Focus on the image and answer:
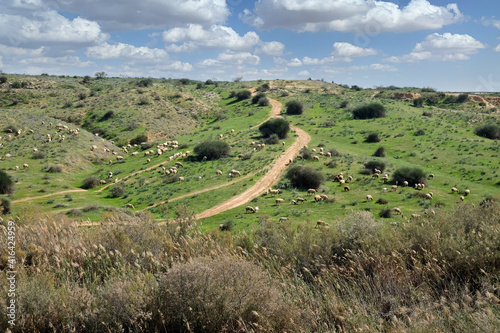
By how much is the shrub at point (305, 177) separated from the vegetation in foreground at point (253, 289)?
21887 mm

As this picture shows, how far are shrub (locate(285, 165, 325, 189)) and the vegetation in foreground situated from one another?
2189cm

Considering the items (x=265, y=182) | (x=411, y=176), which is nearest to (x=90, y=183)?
(x=265, y=182)

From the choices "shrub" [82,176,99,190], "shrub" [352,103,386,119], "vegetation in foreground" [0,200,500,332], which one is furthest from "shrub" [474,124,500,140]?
"shrub" [82,176,99,190]

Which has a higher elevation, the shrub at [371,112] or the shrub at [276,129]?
the shrub at [371,112]

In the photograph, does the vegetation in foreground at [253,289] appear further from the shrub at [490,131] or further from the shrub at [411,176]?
the shrub at [490,131]

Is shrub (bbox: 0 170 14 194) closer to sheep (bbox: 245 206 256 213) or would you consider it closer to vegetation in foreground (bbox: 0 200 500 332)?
sheep (bbox: 245 206 256 213)

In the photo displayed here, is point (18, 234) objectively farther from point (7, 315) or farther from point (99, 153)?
point (99, 153)

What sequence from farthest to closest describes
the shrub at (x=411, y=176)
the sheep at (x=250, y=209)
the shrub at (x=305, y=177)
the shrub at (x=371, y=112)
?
the shrub at (x=371, y=112) < the shrub at (x=305, y=177) < the shrub at (x=411, y=176) < the sheep at (x=250, y=209)

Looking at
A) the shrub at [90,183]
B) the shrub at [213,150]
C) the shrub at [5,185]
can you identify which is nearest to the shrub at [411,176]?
the shrub at [213,150]

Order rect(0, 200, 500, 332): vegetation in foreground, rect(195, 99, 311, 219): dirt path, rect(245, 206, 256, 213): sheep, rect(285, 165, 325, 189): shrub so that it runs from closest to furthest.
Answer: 1. rect(0, 200, 500, 332): vegetation in foreground
2. rect(245, 206, 256, 213): sheep
3. rect(195, 99, 311, 219): dirt path
4. rect(285, 165, 325, 189): shrub

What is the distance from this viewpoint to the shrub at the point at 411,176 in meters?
31.8

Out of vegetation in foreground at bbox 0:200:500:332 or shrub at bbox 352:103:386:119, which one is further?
shrub at bbox 352:103:386:119

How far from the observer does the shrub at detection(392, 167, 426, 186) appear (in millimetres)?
31797

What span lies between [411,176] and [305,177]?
33.6 feet
